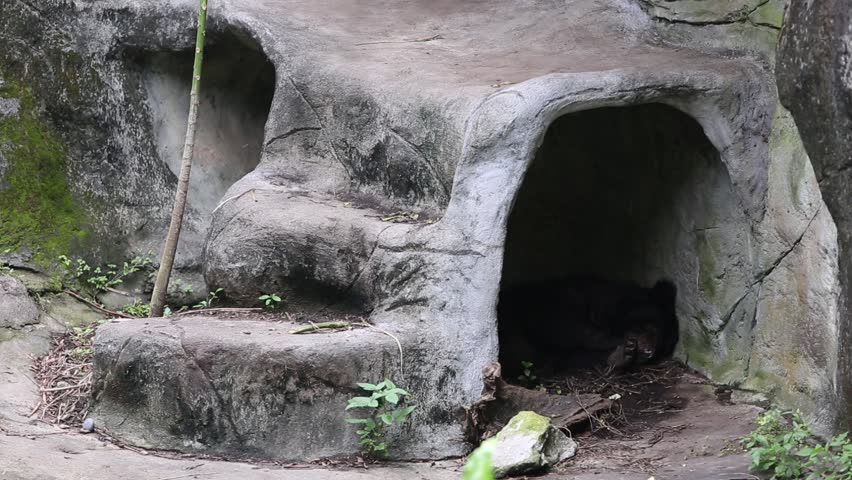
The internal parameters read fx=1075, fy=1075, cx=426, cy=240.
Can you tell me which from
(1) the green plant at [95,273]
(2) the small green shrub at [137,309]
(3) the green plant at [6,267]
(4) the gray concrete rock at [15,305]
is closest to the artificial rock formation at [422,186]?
(1) the green plant at [95,273]

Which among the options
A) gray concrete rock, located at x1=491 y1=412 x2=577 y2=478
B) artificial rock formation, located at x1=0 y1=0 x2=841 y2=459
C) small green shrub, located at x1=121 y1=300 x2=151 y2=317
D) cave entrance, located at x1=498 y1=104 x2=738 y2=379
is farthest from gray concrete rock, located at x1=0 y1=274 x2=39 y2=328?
gray concrete rock, located at x1=491 y1=412 x2=577 y2=478

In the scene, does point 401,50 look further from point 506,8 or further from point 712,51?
point 712,51

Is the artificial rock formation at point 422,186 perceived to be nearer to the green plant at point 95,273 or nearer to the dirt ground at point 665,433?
the green plant at point 95,273

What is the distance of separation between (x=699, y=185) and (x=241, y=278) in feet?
9.35

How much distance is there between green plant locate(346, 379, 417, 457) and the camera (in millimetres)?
5141

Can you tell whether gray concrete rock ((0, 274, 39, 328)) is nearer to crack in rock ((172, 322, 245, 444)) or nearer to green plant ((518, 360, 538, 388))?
crack in rock ((172, 322, 245, 444))

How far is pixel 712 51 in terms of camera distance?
21.0 ft

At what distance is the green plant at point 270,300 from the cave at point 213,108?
7.39 ft

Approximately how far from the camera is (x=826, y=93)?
389 cm

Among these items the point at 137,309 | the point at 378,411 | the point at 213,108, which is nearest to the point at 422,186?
the point at 378,411

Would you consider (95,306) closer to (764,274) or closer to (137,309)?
(137,309)

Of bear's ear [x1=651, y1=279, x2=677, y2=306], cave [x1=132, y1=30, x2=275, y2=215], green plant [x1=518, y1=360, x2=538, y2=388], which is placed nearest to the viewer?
green plant [x1=518, y1=360, x2=538, y2=388]

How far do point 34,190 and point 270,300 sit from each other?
239 cm

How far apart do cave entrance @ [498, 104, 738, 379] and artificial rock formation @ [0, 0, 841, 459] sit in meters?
0.02
